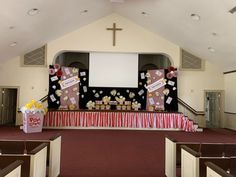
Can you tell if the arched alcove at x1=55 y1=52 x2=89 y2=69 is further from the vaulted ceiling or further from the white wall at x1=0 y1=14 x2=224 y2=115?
the vaulted ceiling

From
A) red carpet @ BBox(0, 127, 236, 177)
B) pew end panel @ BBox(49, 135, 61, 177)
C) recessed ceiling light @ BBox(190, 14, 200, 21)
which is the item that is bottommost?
red carpet @ BBox(0, 127, 236, 177)

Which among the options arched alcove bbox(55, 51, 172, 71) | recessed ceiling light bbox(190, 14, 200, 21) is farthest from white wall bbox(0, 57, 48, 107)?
recessed ceiling light bbox(190, 14, 200, 21)

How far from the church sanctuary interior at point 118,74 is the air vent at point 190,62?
0.04 m

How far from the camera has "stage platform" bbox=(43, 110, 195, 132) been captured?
903 centimetres

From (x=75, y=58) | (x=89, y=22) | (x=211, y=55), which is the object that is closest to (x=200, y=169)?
(x=211, y=55)

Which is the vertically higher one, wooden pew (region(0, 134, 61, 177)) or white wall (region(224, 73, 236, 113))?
white wall (region(224, 73, 236, 113))

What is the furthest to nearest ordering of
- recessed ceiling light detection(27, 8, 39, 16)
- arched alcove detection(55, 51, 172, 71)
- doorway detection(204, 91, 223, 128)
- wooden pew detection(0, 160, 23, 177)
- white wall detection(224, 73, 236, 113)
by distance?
arched alcove detection(55, 51, 172, 71) → doorway detection(204, 91, 223, 128) → white wall detection(224, 73, 236, 113) → recessed ceiling light detection(27, 8, 39, 16) → wooden pew detection(0, 160, 23, 177)

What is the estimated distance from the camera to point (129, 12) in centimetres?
917

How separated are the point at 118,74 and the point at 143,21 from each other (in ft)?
7.86

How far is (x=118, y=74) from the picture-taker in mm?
10086

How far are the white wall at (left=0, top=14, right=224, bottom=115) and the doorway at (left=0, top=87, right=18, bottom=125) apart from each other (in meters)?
0.65

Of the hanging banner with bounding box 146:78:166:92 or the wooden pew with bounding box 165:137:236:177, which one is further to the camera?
the hanging banner with bounding box 146:78:166:92

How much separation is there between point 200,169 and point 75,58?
454 inches

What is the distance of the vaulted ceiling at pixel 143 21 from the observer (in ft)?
20.9
